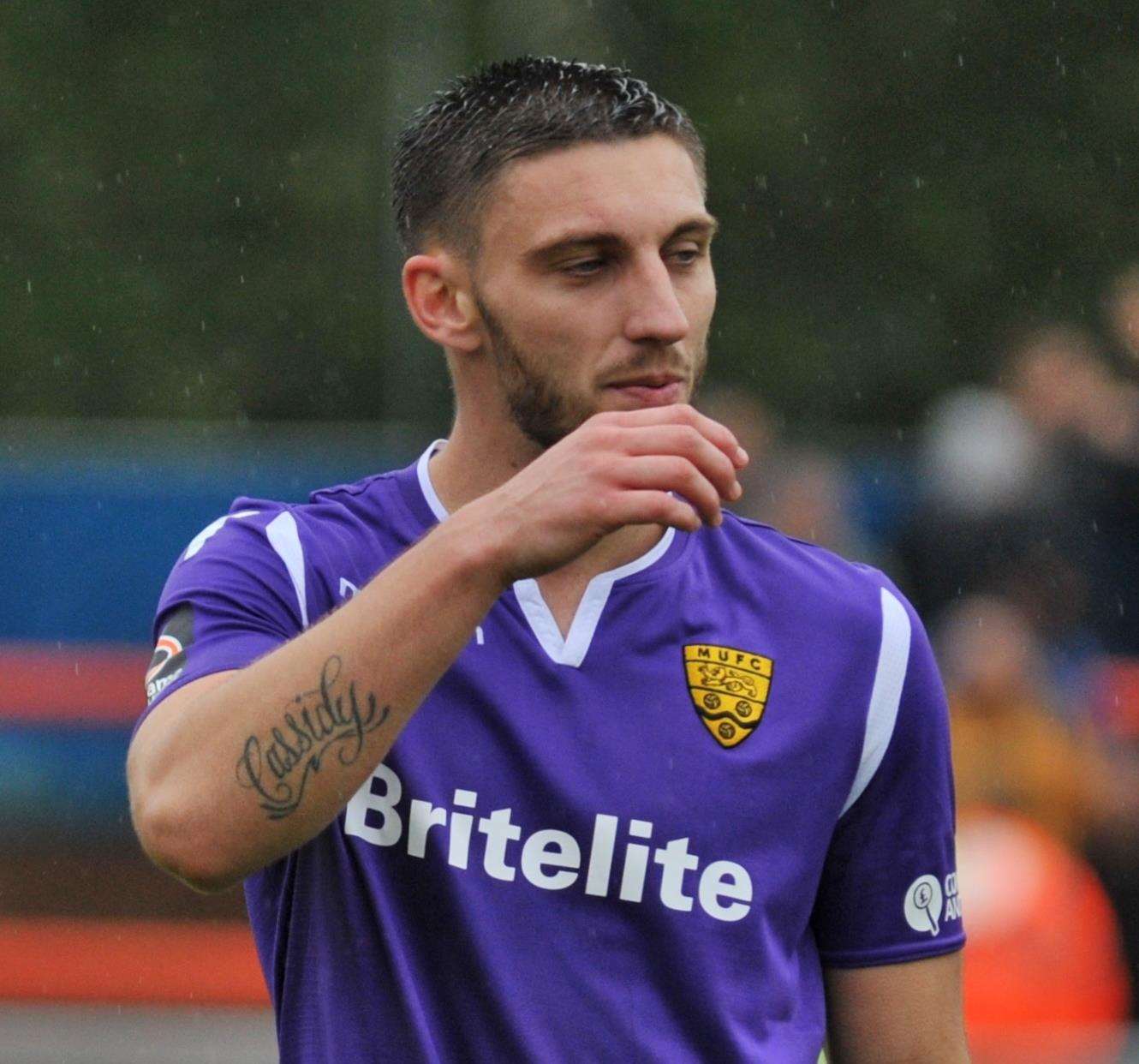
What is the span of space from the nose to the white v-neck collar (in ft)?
1.23

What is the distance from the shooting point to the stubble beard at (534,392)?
3.23 m

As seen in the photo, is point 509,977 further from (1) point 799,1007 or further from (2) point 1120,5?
(2) point 1120,5

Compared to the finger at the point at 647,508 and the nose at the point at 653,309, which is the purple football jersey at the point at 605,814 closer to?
the nose at the point at 653,309

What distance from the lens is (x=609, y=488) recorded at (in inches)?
106

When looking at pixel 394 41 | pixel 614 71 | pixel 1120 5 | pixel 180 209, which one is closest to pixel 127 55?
pixel 180 209

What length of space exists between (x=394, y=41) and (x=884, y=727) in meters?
13.7

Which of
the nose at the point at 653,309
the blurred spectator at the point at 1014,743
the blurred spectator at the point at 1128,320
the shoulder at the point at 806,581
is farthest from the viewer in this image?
the blurred spectator at the point at 1128,320

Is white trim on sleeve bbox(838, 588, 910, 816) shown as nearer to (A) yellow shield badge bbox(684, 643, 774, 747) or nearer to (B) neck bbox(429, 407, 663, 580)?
(A) yellow shield badge bbox(684, 643, 774, 747)

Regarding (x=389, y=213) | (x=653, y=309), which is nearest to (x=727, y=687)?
(x=653, y=309)

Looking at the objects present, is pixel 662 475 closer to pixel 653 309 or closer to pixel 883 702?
pixel 653 309

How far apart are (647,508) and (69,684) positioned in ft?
25.4

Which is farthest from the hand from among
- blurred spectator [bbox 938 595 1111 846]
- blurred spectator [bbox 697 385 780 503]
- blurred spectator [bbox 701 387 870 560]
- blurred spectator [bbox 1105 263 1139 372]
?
blurred spectator [bbox 697 385 780 503]

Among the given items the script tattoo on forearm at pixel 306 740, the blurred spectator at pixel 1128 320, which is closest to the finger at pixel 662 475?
the script tattoo on forearm at pixel 306 740

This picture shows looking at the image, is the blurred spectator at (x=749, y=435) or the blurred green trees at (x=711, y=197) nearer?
the blurred spectator at (x=749, y=435)
